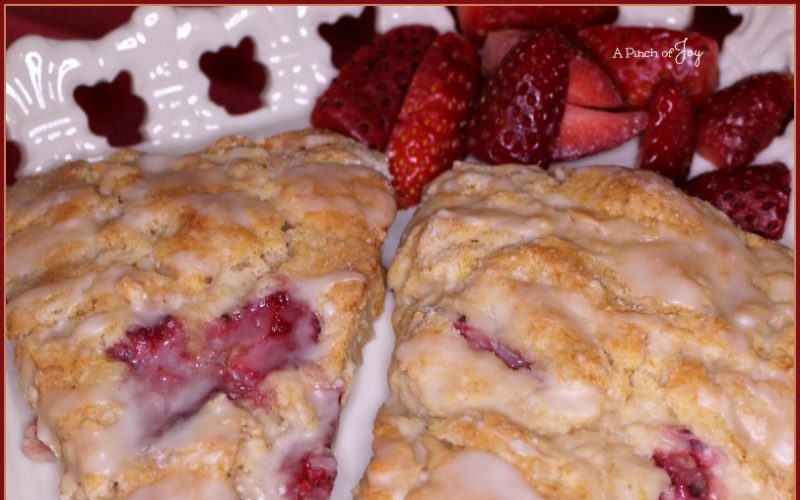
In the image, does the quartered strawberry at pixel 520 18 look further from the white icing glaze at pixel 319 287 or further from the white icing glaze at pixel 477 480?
the white icing glaze at pixel 477 480

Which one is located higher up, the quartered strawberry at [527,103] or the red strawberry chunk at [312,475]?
the quartered strawberry at [527,103]

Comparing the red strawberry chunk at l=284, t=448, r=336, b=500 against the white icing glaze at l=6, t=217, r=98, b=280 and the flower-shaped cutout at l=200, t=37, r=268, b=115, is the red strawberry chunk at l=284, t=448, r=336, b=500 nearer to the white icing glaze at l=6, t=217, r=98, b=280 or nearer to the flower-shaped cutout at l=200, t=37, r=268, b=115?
the white icing glaze at l=6, t=217, r=98, b=280

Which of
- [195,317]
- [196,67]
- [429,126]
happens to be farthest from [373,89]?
[195,317]

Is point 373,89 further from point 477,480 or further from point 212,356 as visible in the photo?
point 477,480

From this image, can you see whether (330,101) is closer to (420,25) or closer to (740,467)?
(420,25)

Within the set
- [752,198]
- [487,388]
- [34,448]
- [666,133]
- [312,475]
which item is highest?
[666,133]

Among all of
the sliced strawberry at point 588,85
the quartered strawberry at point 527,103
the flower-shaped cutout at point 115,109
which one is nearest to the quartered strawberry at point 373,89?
the quartered strawberry at point 527,103

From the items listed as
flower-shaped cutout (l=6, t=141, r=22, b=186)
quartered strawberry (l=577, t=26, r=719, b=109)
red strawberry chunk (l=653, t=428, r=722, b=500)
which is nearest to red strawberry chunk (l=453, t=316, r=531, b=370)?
red strawberry chunk (l=653, t=428, r=722, b=500)

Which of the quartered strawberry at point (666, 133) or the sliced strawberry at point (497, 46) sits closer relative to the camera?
the quartered strawberry at point (666, 133)
